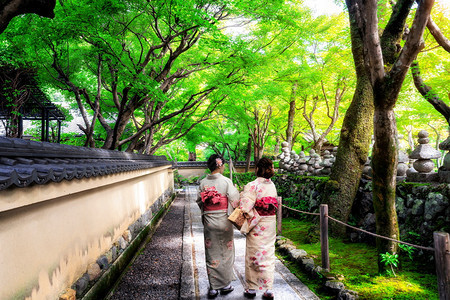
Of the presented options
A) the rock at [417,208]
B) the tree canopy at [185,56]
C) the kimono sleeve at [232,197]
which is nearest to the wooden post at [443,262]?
the kimono sleeve at [232,197]

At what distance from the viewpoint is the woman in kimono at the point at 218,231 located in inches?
171

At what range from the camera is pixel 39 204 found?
2.84 metres

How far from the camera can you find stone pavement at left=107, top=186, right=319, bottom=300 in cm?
450

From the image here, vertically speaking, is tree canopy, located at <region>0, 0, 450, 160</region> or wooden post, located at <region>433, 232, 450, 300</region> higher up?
tree canopy, located at <region>0, 0, 450, 160</region>

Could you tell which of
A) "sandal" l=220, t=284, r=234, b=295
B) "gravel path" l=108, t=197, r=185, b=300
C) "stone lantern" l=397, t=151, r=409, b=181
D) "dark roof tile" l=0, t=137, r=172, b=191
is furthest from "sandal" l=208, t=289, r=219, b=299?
"stone lantern" l=397, t=151, r=409, b=181

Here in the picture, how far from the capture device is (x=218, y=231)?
438 centimetres

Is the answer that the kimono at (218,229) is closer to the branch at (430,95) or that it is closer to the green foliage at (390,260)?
the green foliage at (390,260)

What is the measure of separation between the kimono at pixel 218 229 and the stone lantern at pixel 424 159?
14.2 feet

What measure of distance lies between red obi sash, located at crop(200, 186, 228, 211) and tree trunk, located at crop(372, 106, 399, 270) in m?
2.54

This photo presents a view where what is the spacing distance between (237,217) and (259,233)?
402mm

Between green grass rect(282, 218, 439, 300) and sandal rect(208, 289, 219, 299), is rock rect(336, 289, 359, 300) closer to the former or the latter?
green grass rect(282, 218, 439, 300)

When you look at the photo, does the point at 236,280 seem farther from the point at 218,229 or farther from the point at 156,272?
the point at 156,272

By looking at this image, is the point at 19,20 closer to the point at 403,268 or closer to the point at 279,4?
the point at 279,4

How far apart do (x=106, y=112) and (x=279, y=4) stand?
1132 centimetres
